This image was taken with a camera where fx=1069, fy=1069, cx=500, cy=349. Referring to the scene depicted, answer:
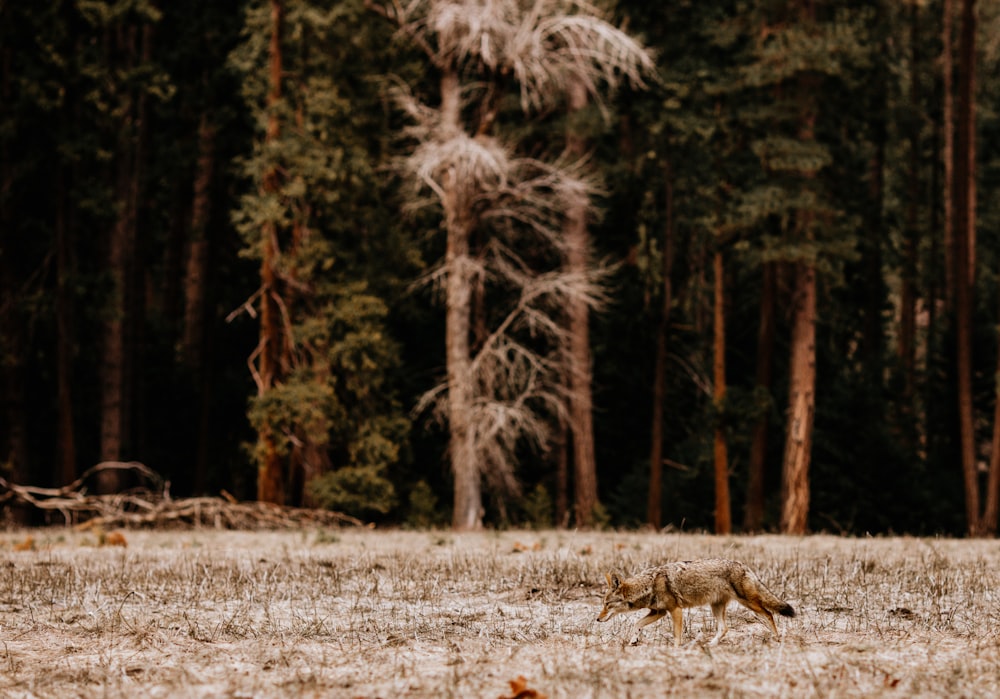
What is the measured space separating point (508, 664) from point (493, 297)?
70.3 feet

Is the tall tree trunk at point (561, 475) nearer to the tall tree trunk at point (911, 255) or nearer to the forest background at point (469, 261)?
the forest background at point (469, 261)

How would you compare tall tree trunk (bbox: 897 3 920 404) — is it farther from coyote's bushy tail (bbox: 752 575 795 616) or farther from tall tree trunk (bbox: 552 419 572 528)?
coyote's bushy tail (bbox: 752 575 795 616)

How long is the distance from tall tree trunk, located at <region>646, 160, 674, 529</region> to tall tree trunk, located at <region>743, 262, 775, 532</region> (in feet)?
6.86

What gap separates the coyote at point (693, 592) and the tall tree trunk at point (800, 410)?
54.8 ft

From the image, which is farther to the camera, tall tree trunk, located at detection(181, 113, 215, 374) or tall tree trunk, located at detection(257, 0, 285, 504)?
tall tree trunk, located at detection(181, 113, 215, 374)

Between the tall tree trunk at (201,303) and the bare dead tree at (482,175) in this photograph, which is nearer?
the bare dead tree at (482,175)

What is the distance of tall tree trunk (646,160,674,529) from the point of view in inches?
978

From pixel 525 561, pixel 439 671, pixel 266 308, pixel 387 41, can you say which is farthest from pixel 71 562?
pixel 387 41

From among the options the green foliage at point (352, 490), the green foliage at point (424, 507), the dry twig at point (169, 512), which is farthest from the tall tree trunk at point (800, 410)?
the dry twig at point (169, 512)

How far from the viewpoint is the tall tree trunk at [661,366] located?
2484 centimetres

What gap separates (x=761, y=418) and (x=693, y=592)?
63.9ft

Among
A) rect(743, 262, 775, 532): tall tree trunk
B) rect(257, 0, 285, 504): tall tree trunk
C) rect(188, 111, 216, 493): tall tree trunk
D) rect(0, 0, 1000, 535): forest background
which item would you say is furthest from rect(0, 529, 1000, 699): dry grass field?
rect(188, 111, 216, 493): tall tree trunk

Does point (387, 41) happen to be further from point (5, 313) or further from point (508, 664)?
point (508, 664)

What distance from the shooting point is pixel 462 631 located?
5.87 m
